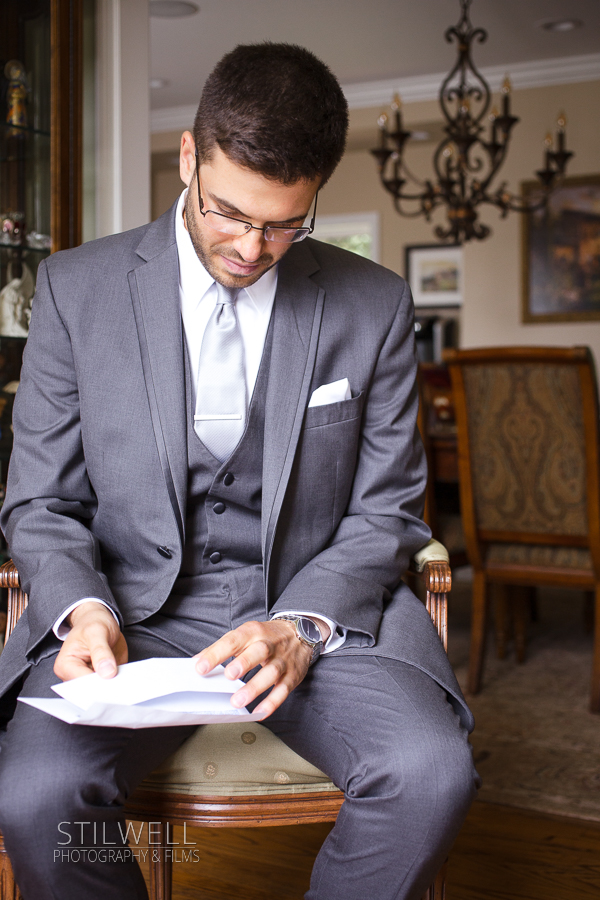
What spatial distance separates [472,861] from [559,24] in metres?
4.40

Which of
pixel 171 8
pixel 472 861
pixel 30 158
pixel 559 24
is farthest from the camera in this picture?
pixel 559 24

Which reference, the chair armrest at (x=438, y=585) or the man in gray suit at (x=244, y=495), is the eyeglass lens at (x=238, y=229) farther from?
the chair armrest at (x=438, y=585)

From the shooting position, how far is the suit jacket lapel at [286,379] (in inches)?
52.4

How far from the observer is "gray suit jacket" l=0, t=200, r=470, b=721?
4.27 ft

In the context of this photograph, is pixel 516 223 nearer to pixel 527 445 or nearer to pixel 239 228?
pixel 527 445

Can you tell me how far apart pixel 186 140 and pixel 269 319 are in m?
0.31

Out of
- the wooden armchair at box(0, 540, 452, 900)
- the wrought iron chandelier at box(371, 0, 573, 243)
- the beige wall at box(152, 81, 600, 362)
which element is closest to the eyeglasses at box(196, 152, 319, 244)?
the wooden armchair at box(0, 540, 452, 900)

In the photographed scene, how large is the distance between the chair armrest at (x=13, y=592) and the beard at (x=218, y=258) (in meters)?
0.55

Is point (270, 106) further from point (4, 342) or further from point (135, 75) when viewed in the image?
point (135, 75)

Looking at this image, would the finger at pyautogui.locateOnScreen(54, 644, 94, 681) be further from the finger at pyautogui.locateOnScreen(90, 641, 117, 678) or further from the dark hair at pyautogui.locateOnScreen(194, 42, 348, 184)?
the dark hair at pyautogui.locateOnScreen(194, 42, 348, 184)

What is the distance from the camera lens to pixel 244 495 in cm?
136

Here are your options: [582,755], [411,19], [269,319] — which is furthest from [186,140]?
[411,19]

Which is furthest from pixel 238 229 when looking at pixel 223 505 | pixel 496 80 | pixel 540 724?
pixel 496 80

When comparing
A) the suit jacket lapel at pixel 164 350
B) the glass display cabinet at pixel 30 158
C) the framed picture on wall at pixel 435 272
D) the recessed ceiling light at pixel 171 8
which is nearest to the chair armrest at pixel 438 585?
the suit jacket lapel at pixel 164 350
